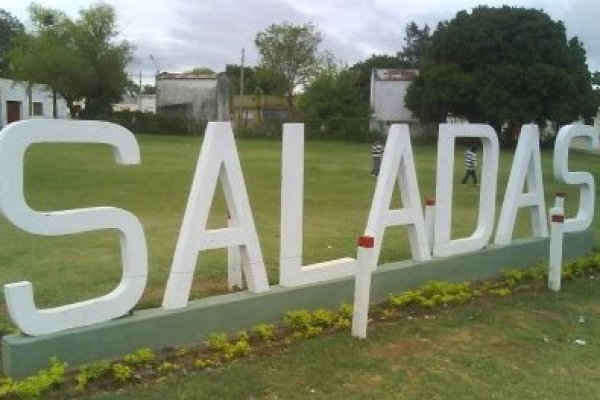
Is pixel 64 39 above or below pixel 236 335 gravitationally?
above

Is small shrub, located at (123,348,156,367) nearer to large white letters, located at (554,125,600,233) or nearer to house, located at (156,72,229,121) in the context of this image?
large white letters, located at (554,125,600,233)

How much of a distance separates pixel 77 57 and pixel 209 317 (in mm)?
46234

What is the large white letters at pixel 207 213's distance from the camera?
208 inches

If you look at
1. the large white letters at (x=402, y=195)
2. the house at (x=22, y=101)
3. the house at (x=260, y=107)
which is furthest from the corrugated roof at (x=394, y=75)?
the large white letters at (x=402, y=195)

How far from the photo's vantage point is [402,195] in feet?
22.3

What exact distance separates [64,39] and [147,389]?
164ft

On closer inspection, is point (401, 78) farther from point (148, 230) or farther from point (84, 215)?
point (84, 215)

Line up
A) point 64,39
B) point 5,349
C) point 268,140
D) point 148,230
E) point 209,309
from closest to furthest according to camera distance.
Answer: point 5,349, point 209,309, point 148,230, point 268,140, point 64,39

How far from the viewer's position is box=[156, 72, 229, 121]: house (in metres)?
52.8

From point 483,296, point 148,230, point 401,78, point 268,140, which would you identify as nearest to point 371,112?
point 401,78

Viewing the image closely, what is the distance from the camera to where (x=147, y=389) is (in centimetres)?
445

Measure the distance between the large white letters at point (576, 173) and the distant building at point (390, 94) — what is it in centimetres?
4361

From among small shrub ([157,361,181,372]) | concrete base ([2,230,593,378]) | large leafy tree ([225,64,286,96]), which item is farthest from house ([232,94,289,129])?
small shrub ([157,361,181,372])

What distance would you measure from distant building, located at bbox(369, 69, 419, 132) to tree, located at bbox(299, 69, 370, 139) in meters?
1.74
